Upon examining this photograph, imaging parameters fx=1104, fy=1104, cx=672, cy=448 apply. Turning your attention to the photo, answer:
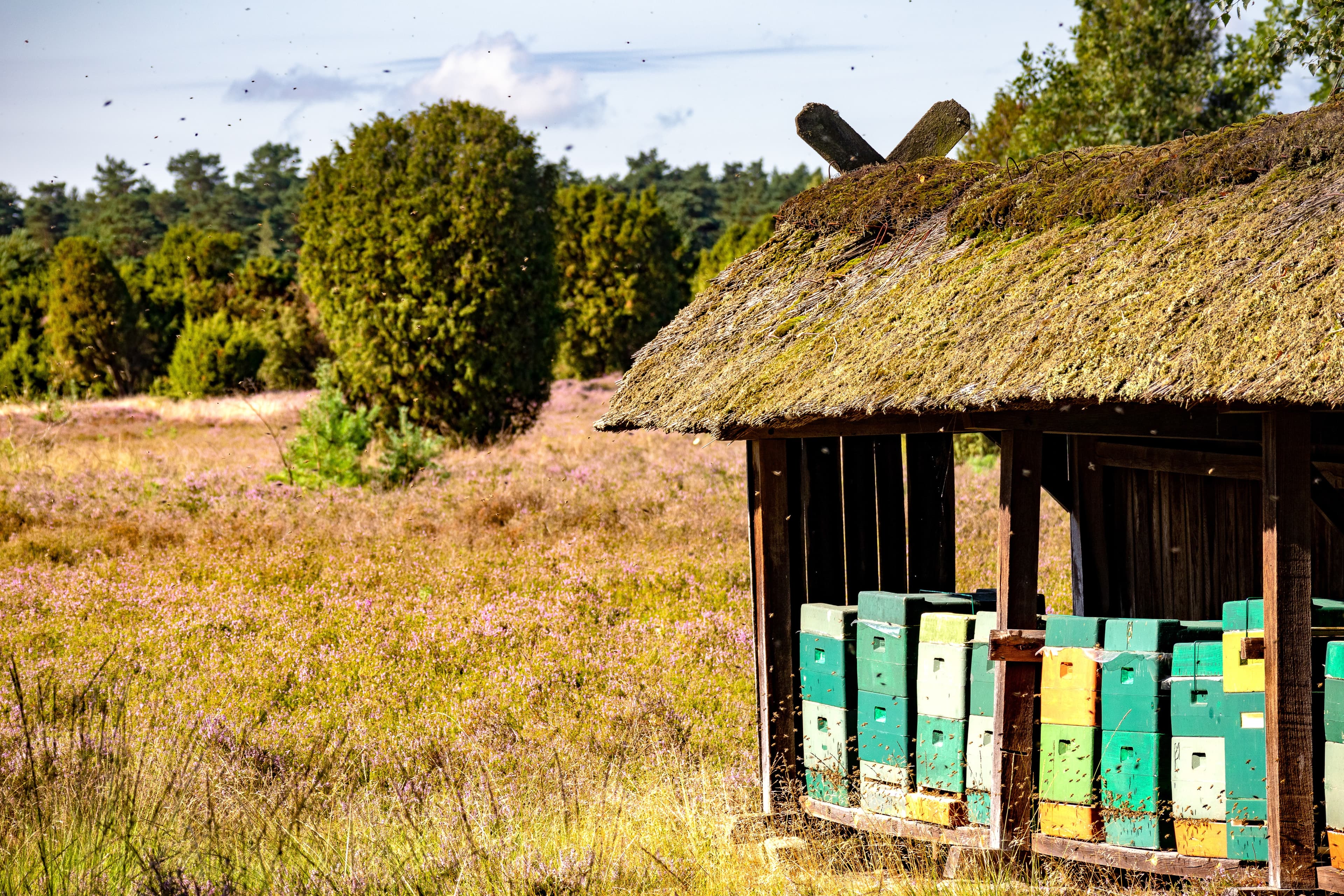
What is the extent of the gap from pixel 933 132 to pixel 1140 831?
4941 millimetres

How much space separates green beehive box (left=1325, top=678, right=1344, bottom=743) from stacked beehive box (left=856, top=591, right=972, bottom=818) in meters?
1.79

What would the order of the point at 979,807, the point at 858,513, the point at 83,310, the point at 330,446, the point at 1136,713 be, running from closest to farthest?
the point at 1136,713 → the point at 979,807 → the point at 858,513 → the point at 330,446 → the point at 83,310

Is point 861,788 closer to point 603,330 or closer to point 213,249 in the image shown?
point 603,330

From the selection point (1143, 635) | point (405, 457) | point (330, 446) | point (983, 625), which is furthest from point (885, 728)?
point (330, 446)

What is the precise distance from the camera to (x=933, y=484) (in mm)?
7188

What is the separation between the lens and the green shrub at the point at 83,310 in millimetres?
37938

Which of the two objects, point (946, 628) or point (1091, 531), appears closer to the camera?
point (946, 628)

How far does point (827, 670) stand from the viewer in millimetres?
6348

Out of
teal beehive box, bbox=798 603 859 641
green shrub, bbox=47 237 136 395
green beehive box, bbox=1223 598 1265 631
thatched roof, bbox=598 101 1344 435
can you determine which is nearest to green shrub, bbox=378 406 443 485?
thatched roof, bbox=598 101 1344 435

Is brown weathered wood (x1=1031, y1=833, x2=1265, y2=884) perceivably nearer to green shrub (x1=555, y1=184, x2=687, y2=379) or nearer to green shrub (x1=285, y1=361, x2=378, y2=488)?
green shrub (x1=285, y1=361, x2=378, y2=488)

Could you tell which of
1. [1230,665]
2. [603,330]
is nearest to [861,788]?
[1230,665]

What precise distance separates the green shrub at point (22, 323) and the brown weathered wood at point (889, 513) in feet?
123

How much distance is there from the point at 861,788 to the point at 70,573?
31.7ft

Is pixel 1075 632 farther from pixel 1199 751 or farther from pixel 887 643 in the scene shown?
pixel 887 643
